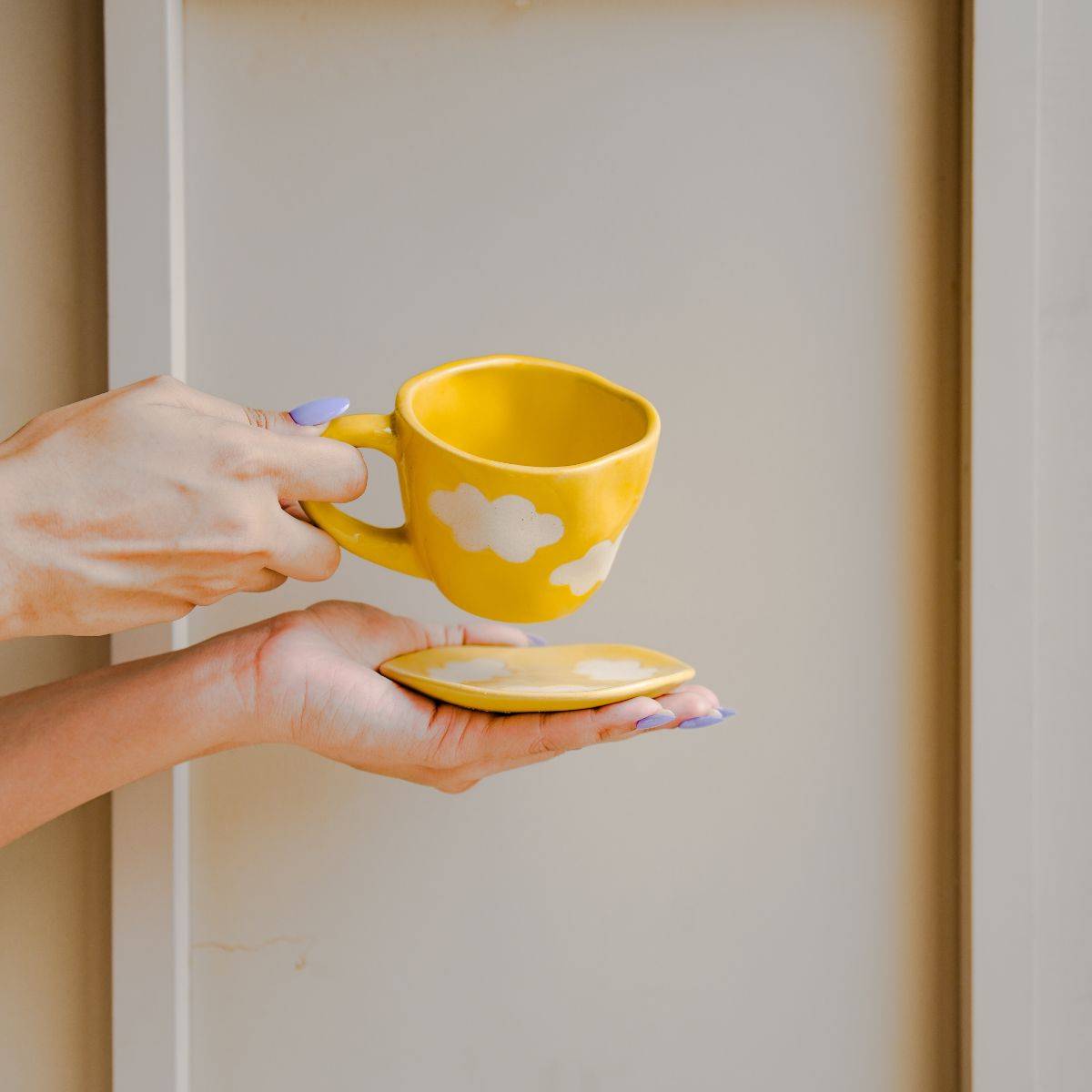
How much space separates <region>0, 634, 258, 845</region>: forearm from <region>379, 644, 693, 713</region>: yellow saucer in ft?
0.36

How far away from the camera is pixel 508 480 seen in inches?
18.1

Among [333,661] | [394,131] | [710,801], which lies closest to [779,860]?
[710,801]

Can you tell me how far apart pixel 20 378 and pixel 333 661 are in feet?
1.27

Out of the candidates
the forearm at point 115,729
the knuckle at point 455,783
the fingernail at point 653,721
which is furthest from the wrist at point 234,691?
the fingernail at point 653,721

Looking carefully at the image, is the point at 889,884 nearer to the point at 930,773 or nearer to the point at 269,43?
the point at 930,773

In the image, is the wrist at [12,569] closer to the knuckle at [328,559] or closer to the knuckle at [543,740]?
the knuckle at [328,559]

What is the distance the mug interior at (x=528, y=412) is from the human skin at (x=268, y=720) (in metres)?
0.16

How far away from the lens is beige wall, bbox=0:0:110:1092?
2.28 feet

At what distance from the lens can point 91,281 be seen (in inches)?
27.6

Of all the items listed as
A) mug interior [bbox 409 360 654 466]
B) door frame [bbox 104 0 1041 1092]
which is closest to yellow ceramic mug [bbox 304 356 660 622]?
mug interior [bbox 409 360 654 466]

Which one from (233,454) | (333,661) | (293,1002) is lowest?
(293,1002)

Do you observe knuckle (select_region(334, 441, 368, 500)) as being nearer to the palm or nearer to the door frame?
the palm
